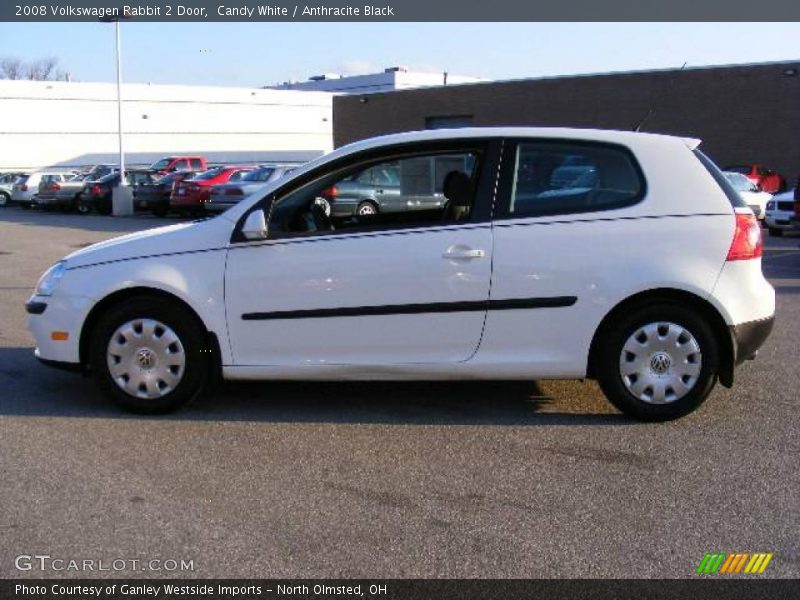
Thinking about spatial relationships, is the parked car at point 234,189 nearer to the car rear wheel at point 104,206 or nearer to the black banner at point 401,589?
the car rear wheel at point 104,206

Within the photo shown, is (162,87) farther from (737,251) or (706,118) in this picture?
(737,251)

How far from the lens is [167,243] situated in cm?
554

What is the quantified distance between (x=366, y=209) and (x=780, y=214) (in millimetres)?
15329

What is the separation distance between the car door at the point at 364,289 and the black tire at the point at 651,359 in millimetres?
813

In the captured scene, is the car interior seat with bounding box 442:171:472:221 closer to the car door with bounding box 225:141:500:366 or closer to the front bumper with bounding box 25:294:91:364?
the car door with bounding box 225:141:500:366

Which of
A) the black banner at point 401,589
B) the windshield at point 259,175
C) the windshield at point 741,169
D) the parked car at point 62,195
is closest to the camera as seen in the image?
the black banner at point 401,589

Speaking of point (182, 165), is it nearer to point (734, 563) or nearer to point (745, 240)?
point (745, 240)

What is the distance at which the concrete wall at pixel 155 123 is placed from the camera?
166ft

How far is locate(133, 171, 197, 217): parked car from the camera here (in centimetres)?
2766

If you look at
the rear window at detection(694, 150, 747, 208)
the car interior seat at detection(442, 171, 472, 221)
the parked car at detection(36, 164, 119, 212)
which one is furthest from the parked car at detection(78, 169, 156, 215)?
the rear window at detection(694, 150, 747, 208)

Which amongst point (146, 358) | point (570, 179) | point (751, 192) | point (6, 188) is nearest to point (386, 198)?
point (570, 179)

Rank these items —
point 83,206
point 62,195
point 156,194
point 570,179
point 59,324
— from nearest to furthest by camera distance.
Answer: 1. point 570,179
2. point 59,324
3. point 156,194
4. point 83,206
5. point 62,195

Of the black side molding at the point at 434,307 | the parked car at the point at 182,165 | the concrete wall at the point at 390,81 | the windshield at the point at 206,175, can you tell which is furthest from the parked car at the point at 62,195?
the concrete wall at the point at 390,81

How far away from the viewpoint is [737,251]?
17.4 feet
